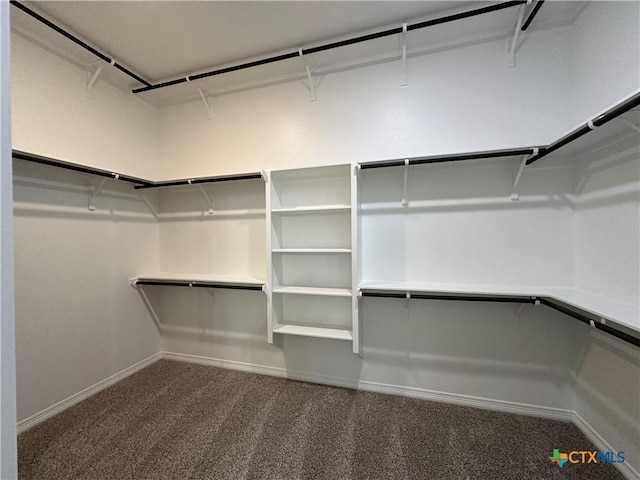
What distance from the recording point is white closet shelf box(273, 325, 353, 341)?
195cm

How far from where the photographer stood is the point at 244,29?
1.88 m

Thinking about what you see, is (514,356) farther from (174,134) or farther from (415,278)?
(174,134)

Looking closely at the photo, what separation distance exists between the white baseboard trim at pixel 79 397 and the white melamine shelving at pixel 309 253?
5.02 feet

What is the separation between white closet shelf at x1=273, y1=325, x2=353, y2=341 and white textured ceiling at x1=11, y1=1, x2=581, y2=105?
7.17ft

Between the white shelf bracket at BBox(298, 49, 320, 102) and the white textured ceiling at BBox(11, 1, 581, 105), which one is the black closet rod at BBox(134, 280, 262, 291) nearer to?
the white shelf bracket at BBox(298, 49, 320, 102)

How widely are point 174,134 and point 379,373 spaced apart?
3.07 m

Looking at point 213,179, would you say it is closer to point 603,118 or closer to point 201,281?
point 201,281

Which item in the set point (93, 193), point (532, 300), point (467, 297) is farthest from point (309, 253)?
point (93, 193)

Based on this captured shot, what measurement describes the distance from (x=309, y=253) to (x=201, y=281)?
0.99 metres

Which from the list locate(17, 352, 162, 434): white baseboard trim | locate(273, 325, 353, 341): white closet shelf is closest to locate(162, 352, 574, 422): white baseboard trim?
locate(17, 352, 162, 434): white baseboard trim

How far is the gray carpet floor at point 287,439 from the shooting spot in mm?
1437

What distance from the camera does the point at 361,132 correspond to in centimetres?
214

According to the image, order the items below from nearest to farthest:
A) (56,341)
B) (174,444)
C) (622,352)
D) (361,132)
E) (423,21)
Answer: (622,352), (174,444), (423,21), (56,341), (361,132)

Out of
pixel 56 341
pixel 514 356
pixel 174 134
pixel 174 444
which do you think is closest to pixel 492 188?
pixel 514 356
